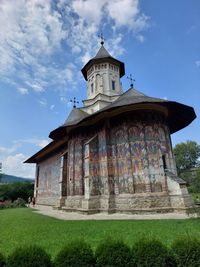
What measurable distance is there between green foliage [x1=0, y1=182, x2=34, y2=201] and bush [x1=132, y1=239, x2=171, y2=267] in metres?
28.9

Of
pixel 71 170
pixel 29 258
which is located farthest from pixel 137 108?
pixel 29 258

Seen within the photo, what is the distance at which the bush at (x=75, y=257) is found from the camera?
285cm

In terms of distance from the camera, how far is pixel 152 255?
292 cm

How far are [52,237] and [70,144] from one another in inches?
395

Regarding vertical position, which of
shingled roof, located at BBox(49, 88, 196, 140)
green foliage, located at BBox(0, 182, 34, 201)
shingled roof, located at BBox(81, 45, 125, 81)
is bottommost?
green foliage, located at BBox(0, 182, 34, 201)

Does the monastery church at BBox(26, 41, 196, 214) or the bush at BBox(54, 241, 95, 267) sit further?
the monastery church at BBox(26, 41, 196, 214)

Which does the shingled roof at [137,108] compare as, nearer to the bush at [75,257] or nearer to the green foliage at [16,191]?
the bush at [75,257]

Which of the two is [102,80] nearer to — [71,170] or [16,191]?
[71,170]

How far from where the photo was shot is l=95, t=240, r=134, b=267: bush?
291 centimetres

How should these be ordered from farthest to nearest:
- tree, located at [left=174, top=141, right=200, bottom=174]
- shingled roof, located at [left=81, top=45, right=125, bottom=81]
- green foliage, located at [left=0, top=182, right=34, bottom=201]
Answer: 1. tree, located at [left=174, top=141, right=200, bottom=174]
2. green foliage, located at [left=0, top=182, right=34, bottom=201]
3. shingled roof, located at [left=81, top=45, right=125, bottom=81]

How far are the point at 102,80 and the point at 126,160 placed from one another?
1012 centimetres

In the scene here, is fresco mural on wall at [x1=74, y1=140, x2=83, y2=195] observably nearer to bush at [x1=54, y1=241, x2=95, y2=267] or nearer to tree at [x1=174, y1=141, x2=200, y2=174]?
bush at [x1=54, y1=241, x2=95, y2=267]

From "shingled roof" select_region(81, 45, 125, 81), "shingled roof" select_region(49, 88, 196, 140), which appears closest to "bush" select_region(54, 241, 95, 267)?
"shingled roof" select_region(49, 88, 196, 140)

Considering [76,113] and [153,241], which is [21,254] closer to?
[153,241]
